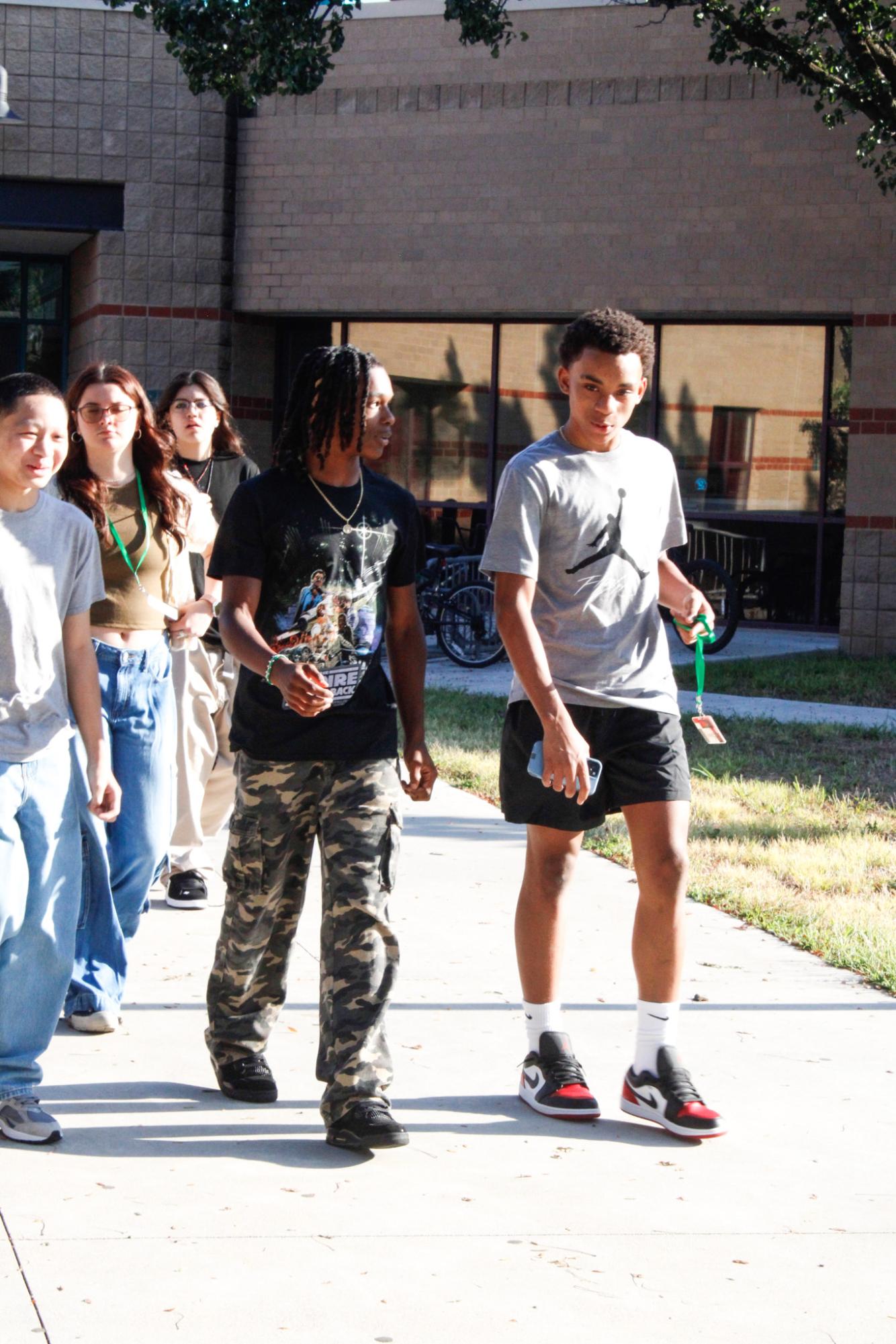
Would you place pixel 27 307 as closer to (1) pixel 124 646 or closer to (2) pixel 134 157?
(2) pixel 134 157

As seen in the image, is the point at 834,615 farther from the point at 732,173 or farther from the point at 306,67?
the point at 306,67

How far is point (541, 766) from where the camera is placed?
161 inches

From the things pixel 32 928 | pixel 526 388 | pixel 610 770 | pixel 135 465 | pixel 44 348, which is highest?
pixel 44 348

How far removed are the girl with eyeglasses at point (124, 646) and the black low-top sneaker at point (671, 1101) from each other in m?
1.58

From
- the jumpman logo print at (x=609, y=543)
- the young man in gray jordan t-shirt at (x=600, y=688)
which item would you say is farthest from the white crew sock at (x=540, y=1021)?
the jumpman logo print at (x=609, y=543)

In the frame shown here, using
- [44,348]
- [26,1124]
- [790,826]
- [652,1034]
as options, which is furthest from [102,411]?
[44,348]

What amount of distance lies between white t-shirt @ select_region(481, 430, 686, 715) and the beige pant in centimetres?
222

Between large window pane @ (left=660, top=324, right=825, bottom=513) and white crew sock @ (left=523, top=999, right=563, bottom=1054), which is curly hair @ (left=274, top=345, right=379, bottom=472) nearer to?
white crew sock @ (left=523, top=999, right=563, bottom=1054)

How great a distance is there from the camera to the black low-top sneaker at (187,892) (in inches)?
253

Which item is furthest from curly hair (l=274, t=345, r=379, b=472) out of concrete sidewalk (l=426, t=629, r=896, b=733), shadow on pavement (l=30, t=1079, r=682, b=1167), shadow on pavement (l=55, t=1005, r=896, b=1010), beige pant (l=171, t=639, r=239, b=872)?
concrete sidewalk (l=426, t=629, r=896, b=733)

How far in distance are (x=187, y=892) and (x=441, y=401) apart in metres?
13.3

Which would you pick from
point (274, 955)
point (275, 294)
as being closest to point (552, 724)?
point (274, 955)

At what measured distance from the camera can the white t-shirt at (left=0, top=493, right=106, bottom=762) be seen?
3928 mm

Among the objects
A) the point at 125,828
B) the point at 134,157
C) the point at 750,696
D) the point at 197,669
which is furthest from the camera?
the point at 134,157
